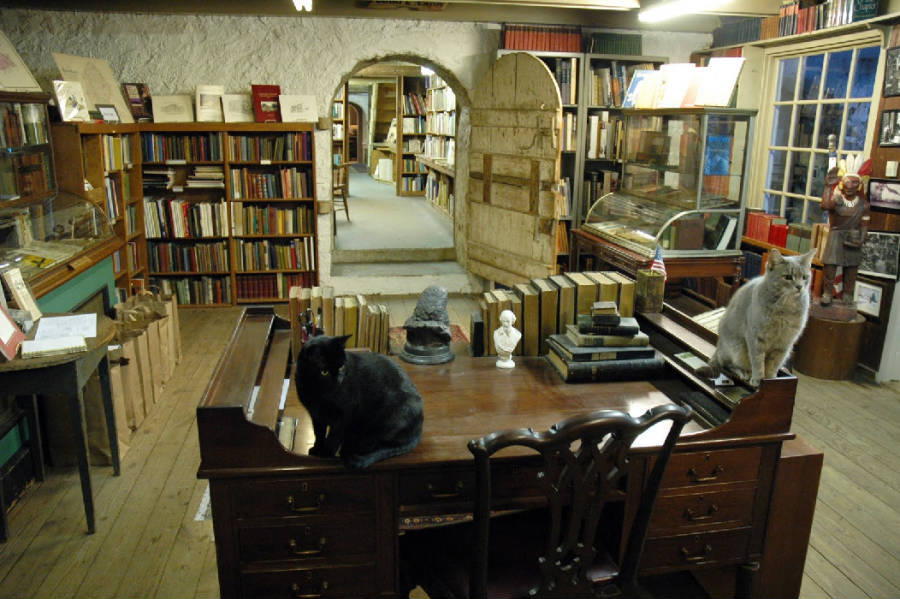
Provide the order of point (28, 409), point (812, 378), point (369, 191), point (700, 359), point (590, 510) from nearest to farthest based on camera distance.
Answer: point (590, 510)
point (700, 359)
point (28, 409)
point (812, 378)
point (369, 191)

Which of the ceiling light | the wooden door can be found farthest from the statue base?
the ceiling light

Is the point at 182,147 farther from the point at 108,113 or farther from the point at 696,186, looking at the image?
the point at 696,186

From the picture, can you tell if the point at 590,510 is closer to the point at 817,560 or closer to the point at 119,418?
the point at 817,560

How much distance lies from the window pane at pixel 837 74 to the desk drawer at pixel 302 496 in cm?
488

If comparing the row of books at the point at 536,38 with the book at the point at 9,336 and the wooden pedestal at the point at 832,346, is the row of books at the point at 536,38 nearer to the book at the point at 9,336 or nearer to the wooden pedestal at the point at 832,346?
the wooden pedestal at the point at 832,346

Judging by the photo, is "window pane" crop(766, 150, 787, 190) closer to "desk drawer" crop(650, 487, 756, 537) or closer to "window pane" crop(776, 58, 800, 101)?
"window pane" crop(776, 58, 800, 101)

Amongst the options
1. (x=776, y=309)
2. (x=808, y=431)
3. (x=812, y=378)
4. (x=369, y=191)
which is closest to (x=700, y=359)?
(x=776, y=309)

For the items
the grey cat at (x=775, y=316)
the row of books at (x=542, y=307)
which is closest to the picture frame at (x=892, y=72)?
the row of books at (x=542, y=307)

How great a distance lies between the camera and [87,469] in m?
2.77

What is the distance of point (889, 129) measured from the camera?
4375 millimetres

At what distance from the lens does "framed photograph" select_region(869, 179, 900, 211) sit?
437 cm

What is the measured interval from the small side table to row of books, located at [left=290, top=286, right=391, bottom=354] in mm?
850

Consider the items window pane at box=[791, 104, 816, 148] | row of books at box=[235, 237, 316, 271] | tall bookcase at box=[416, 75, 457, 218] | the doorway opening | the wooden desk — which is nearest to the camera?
the wooden desk

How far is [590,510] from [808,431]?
2861 mm
